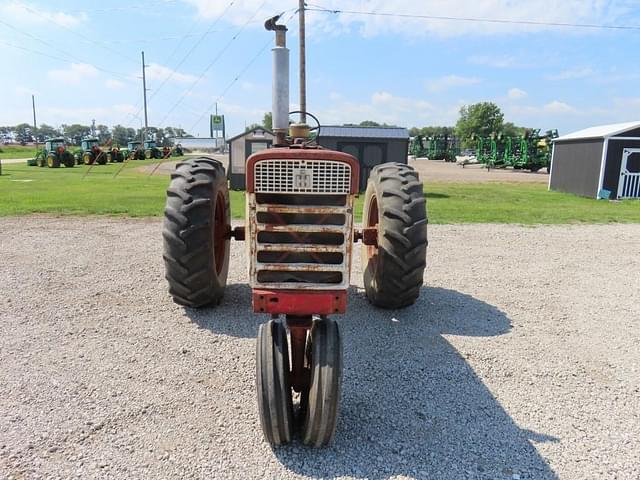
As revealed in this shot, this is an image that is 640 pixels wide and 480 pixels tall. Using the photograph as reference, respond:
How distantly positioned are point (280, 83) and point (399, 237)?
164cm

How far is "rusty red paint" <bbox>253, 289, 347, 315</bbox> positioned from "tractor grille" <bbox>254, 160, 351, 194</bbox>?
0.61 meters

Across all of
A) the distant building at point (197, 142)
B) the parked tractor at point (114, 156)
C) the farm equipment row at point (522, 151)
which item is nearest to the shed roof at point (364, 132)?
the farm equipment row at point (522, 151)

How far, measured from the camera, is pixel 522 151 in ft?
116

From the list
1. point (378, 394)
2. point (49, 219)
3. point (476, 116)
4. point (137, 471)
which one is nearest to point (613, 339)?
point (378, 394)

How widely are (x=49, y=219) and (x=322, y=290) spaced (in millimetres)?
9542

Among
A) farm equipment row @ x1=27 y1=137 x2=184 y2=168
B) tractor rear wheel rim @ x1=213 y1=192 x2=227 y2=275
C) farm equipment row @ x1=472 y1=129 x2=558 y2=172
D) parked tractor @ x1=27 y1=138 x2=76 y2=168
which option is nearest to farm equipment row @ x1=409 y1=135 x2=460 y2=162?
farm equipment row @ x1=472 y1=129 x2=558 y2=172

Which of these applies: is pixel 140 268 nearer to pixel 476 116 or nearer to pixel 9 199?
pixel 9 199

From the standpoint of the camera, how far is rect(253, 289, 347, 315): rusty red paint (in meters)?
2.91

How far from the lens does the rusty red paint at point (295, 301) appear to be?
9.55ft

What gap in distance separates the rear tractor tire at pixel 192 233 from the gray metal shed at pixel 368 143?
1273 cm

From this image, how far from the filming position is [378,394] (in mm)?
3461

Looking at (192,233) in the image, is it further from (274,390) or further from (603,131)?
(603,131)

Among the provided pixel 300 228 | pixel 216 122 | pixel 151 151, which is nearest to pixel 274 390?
pixel 300 228

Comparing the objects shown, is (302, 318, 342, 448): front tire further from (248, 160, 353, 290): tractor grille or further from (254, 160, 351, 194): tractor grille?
(254, 160, 351, 194): tractor grille
